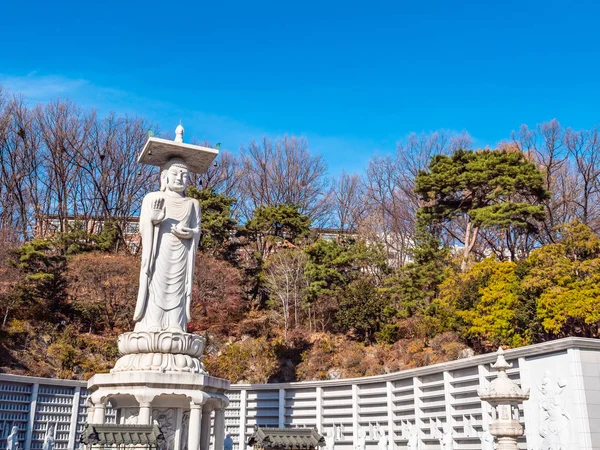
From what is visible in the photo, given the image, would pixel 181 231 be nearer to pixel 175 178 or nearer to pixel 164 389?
pixel 175 178

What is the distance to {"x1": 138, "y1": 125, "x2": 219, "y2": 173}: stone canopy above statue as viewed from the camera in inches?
428

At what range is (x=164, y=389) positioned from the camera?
9.36 m

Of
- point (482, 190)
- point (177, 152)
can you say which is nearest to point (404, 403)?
point (177, 152)

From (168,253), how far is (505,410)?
251 inches

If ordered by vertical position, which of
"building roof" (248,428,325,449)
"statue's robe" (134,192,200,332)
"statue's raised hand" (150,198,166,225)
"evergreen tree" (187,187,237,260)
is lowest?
"building roof" (248,428,325,449)

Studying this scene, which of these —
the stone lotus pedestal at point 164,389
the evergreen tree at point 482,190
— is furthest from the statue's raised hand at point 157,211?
the evergreen tree at point 482,190

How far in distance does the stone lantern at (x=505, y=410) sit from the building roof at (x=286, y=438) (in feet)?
8.27

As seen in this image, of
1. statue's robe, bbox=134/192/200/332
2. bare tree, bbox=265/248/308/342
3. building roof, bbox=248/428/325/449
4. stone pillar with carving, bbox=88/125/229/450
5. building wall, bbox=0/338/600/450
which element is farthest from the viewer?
bare tree, bbox=265/248/308/342

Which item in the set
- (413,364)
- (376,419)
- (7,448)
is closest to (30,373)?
(7,448)

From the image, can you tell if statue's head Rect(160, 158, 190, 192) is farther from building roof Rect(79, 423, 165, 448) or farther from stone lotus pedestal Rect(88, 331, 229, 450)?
building roof Rect(79, 423, 165, 448)

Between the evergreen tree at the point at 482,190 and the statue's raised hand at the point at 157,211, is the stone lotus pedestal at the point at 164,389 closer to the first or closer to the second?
the statue's raised hand at the point at 157,211

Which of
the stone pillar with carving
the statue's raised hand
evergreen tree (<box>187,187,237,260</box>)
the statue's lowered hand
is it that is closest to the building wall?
the stone pillar with carving

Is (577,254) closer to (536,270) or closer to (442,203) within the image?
(536,270)

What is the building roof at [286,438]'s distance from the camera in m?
8.23
